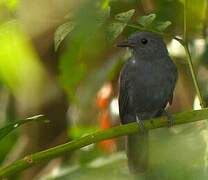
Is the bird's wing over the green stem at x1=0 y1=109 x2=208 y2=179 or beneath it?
beneath

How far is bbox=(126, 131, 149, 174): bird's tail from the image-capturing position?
2.90 m

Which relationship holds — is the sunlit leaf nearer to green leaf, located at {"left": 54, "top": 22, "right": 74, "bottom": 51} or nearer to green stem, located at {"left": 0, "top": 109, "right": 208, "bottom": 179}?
green stem, located at {"left": 0, "top": 109, "right": 208, "bottom": 179}

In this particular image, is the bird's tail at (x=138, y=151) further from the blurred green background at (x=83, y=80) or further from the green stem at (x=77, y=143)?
the green stem at (x=77, y=143)

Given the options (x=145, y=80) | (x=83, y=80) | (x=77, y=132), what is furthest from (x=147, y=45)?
(x=77, y=132)

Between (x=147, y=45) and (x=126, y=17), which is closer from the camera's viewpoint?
(x=126, y=17)

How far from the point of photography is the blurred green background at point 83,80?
1186 mm

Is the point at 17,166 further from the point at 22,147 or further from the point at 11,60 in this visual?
the point at 22,147

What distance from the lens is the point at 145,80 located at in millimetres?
3682

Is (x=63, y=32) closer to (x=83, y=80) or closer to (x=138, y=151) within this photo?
(x=138, y=151)

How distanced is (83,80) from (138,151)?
78 cm

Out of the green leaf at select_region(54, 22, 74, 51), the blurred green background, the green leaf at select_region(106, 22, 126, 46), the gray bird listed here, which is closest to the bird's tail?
the gray bird

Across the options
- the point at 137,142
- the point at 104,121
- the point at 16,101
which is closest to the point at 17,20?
the point at 104,121

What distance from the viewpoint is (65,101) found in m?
4.12

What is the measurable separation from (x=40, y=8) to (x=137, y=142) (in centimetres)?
167
